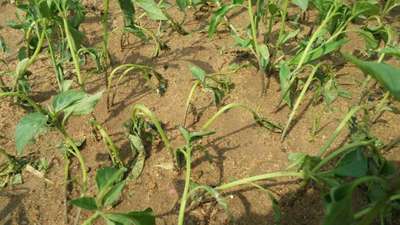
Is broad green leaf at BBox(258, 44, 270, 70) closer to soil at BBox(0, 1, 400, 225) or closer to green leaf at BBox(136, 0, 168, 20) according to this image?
soil at BBox(0, 1, 400, 225)

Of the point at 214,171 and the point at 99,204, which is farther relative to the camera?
the point at 214,171

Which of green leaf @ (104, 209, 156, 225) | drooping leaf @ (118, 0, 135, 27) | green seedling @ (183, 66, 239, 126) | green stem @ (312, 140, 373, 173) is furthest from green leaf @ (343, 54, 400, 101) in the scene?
drooping leaf @ (118, 0, 135, 27)

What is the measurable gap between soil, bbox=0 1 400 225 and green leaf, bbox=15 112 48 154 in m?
0.26

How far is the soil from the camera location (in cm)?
120

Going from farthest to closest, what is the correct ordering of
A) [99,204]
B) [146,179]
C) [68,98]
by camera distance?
[146,179]
[68,98]
[99,204]

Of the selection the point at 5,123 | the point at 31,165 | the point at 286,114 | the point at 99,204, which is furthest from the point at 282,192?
the point at 5,123

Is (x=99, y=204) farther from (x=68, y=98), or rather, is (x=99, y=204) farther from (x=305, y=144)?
(x=305, y=144)

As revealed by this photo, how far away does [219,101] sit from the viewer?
1.38 meters

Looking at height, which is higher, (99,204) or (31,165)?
(99,204)

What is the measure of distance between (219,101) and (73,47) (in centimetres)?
50

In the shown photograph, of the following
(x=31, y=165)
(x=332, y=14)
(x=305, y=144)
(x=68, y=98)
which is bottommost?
(x=31, y=165)

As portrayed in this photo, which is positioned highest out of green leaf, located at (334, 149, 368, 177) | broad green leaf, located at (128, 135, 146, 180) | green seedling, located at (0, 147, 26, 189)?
green leaf, located at (334, 149, 368, 177)

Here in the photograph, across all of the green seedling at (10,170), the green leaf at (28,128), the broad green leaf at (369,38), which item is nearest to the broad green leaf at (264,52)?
the broad green leaf at (369,38)

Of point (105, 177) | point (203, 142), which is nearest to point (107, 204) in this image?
point (105, 177)
